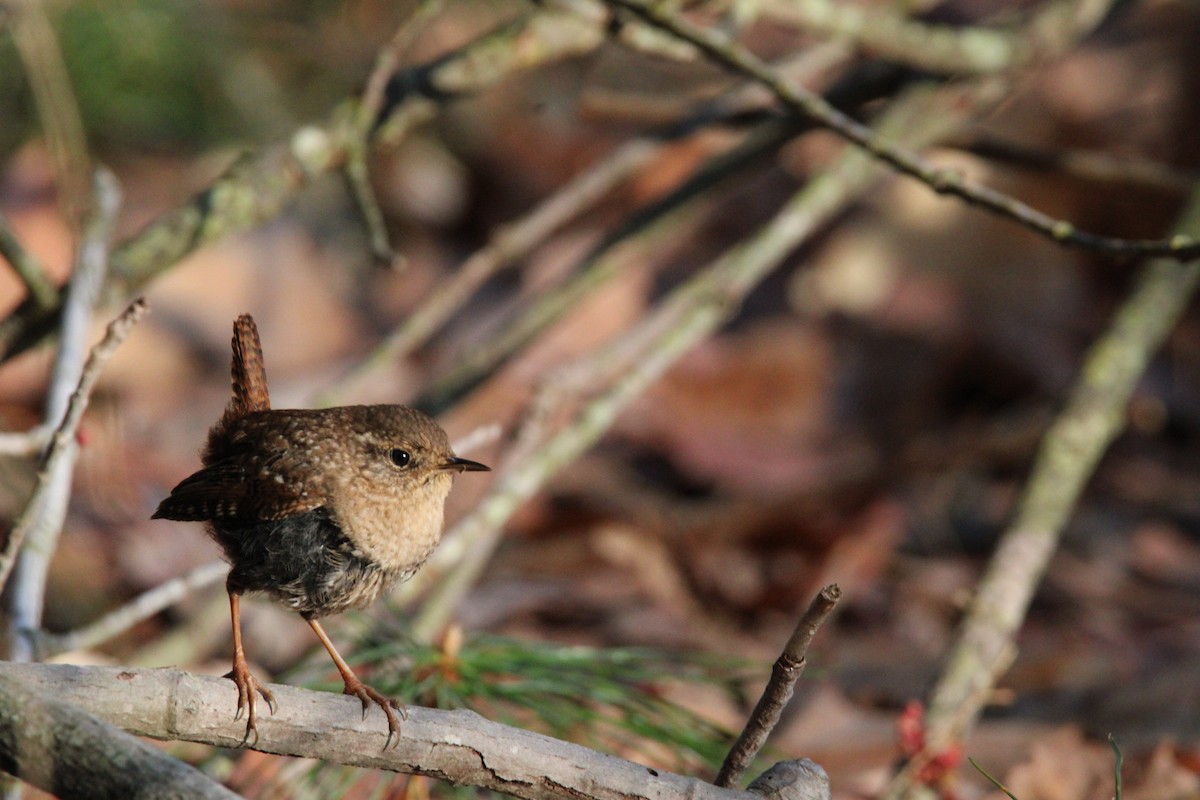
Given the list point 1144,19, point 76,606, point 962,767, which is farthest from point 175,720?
point 1144,19

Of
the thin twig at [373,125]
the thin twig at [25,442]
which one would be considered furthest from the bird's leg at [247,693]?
the thin twig at [373,125]

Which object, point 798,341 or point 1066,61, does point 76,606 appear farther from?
point 1066,61

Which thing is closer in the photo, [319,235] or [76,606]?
[76,606]

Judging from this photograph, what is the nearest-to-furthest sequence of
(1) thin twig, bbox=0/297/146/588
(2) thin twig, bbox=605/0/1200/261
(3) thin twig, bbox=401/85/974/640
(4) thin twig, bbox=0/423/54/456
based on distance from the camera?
(1) thin twig, bbox=0/297/146/588
(4) thin twig, bbox=0/423/54/456
(2) thin twig, bbox=605/0/1200/261
(3) thin twig, bbox=401/85/974/640

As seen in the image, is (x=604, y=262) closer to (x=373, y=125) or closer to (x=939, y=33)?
(x=373, y=125)

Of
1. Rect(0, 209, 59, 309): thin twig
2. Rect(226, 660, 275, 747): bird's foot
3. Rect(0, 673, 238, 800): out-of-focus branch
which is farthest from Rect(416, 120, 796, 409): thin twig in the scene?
Rect(0, 673, 238, 800): out-of-focus branch

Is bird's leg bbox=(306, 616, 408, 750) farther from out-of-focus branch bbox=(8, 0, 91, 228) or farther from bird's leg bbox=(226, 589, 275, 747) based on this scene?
out-of-focus branch bbox=(8, 0, 91, 228)
